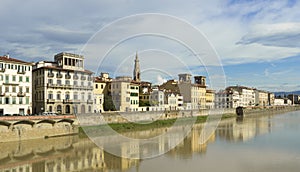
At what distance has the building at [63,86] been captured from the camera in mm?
42594

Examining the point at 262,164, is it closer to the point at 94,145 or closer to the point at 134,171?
the point at 134,171

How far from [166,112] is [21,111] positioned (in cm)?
2664

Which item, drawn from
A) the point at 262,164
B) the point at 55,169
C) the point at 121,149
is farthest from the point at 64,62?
the point at 262,164

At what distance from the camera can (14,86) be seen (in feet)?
124

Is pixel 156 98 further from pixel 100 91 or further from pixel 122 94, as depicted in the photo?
pixel 100 91

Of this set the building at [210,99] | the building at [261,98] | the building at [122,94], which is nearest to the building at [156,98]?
the building at [122,94]

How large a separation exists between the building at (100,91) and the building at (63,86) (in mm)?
1969

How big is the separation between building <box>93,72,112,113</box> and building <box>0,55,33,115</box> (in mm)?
11956

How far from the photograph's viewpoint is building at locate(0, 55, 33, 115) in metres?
36.7

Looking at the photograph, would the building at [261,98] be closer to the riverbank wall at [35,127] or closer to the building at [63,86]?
the building at [63,86]

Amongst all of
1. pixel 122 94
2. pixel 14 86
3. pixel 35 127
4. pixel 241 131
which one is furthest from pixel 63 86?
pixel 241 131

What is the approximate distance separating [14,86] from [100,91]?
698 inches

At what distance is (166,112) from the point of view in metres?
57.5

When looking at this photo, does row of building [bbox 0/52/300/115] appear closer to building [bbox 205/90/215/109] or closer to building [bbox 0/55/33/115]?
building [bbox 0/55/33/115]
